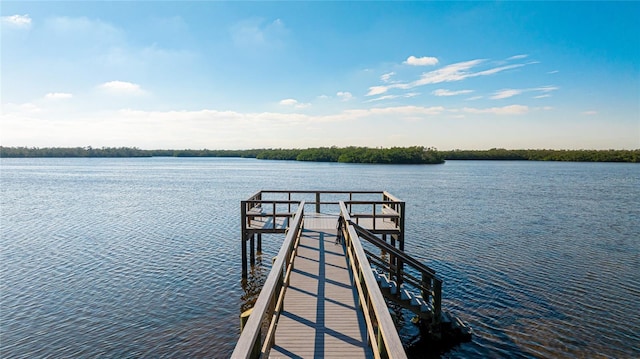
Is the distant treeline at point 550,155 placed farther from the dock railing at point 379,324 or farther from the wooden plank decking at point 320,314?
the dock railing at point 379,324

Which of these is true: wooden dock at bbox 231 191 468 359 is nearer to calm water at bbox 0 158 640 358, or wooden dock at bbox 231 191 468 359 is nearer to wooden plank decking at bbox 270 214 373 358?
wooden plank decking at bbox 270 214 373 358

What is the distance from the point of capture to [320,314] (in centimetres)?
732

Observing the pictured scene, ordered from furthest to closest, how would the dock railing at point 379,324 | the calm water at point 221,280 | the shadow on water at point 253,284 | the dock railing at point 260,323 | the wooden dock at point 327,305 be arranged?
the shadow on water at point 253,284
the calm water at point 221,280
the wooden dock at point 327,305
the dock railing at point 379,324
the dock railing at point 260,323

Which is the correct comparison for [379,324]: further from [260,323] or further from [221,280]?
[221,280]

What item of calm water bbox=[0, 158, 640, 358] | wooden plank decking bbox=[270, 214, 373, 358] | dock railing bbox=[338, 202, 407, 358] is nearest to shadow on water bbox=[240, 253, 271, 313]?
calm water bbox=[0, 158, 640, 358]

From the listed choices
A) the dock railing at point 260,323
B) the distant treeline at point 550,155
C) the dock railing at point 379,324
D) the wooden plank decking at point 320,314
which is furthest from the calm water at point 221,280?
the distant treeline at point 550,155

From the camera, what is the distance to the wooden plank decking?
607cm

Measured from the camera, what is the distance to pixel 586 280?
51.8 feet

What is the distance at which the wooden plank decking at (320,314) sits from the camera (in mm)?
6074

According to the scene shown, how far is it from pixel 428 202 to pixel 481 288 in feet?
76.3

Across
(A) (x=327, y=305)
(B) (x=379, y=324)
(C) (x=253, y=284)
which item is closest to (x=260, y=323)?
(B) (x=379, y=324)

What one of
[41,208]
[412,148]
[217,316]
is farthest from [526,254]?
[412,148]

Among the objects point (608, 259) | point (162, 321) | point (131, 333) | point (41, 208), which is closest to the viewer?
point (131, 333)

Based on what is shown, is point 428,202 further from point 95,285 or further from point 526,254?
point 95,285
